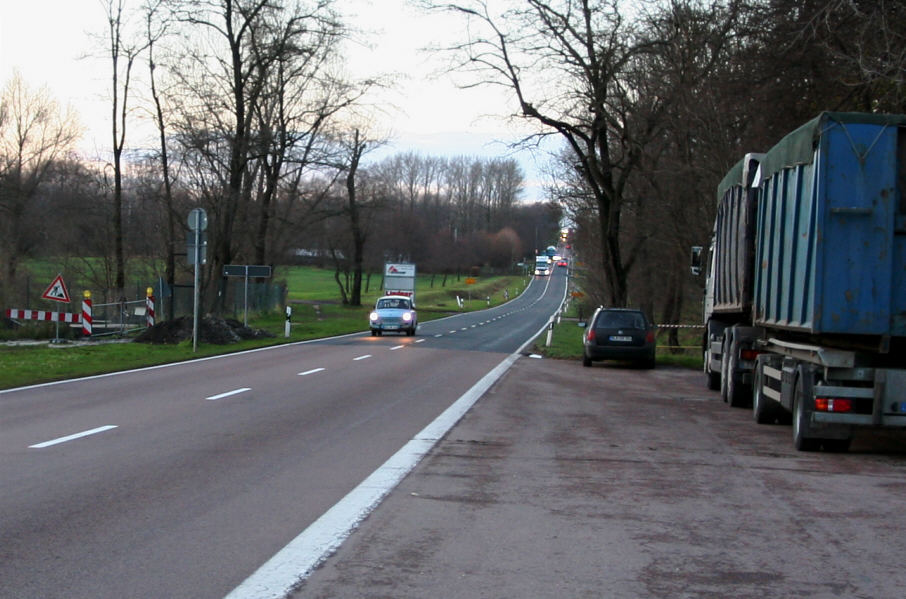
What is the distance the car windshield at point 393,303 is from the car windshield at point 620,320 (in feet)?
50.5

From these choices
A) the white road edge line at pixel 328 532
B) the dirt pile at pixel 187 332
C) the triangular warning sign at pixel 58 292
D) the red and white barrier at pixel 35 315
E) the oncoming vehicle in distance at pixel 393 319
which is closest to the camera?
the white road edge line at pixel 328 532

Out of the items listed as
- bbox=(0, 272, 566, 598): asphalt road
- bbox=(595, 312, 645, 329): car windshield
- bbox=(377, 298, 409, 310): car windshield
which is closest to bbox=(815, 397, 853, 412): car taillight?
bbox=(0, 272, 566, 598): asphalt road

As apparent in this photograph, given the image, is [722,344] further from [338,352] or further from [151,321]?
[151,321]

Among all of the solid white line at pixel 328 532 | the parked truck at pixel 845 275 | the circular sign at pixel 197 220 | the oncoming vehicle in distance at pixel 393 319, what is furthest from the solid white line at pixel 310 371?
the oncoming vehicle in distance at pixel 393 319

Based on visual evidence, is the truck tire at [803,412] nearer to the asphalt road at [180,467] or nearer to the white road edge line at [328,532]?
the white road edge line at [328,532]

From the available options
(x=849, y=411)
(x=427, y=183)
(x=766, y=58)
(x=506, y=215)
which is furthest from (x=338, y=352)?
(x=506, y=215)

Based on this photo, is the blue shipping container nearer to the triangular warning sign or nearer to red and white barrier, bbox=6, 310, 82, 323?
the triangular warning sign

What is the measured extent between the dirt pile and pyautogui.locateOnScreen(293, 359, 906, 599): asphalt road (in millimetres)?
18223

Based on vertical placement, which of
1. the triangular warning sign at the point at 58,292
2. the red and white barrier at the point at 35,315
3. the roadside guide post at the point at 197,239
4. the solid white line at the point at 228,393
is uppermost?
the roadside guide post at the point at 197,239

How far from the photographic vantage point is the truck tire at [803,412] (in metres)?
10.6

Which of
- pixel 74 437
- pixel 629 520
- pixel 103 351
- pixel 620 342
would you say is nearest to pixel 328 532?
pixel 629 520

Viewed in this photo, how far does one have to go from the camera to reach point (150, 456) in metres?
9.41

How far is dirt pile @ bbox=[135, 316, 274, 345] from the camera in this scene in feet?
94.9

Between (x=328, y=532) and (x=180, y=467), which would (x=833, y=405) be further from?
(x=180, y=467)
